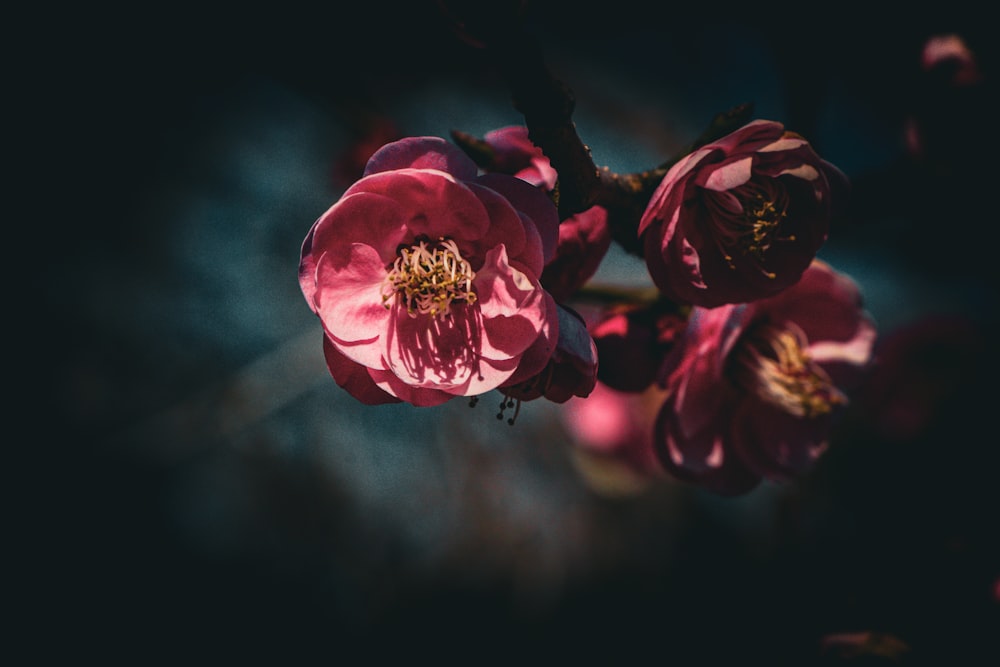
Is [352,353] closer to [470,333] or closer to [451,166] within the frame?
[470,333]

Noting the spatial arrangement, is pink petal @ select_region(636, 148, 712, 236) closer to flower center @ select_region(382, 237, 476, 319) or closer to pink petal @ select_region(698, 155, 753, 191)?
pink petal @ select_region(698, 155, 753, 191)

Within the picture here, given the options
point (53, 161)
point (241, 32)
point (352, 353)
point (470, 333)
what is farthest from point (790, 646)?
point (53, 161)

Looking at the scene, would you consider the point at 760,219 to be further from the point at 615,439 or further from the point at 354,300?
the point at 615,439

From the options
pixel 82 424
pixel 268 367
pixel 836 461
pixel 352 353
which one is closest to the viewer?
pixel 352 353

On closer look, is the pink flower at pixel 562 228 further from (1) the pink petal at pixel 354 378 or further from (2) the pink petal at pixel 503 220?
(1) the pink petal at pixel 354 378

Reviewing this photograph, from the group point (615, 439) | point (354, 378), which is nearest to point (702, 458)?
point (354, 378)
